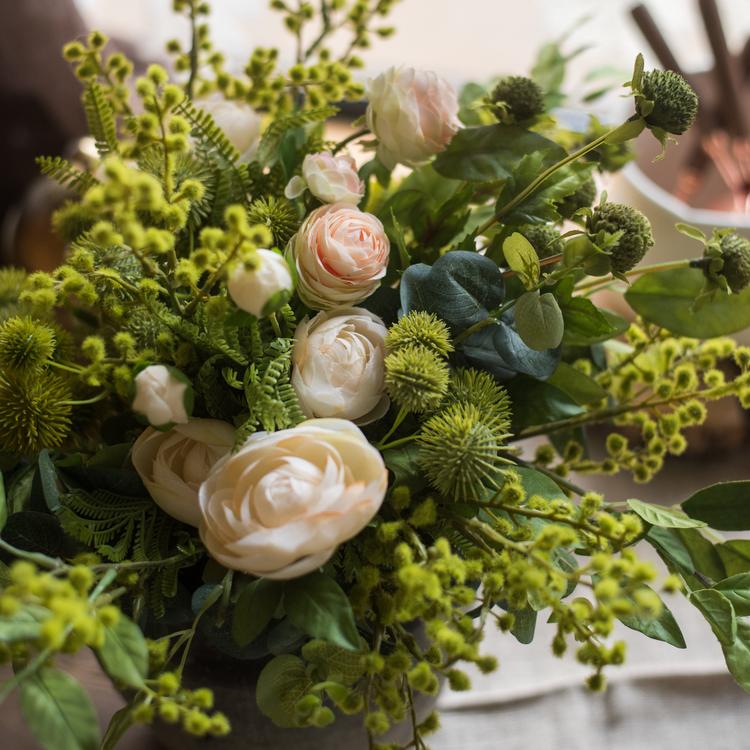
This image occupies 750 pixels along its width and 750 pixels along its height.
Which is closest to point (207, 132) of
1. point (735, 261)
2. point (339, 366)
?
point (339, 366)

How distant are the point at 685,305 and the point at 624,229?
0.30 ft

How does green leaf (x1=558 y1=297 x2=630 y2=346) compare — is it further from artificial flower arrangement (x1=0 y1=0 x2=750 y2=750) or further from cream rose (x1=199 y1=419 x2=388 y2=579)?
cream rose (x1=199 y1=419 x2=388 y2=579)

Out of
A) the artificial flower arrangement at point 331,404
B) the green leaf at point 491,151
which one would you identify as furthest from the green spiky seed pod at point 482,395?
the green leaf at point 491,151

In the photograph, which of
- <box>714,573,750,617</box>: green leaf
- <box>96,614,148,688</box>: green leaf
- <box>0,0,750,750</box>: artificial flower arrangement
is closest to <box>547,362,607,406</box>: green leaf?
<box>0,0,750,750</box>: artificial flower arrangement

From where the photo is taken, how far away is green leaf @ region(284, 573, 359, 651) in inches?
12.0

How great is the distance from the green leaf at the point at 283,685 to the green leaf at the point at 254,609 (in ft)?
0.08

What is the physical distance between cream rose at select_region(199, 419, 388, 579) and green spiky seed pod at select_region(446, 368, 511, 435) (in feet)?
0.20

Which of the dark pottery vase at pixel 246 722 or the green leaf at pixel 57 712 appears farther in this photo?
the dark pottery vase at pixel 246 722

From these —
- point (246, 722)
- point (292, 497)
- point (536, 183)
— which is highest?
point (536, 183)

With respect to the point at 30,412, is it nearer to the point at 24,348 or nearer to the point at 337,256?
the point at 24,348

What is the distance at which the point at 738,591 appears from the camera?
0.37m

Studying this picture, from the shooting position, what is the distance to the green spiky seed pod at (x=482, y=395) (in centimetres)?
35

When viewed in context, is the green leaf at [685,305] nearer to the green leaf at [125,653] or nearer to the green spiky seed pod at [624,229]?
the green spiky seed pod at [624,229]

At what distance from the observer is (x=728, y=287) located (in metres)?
0.38
